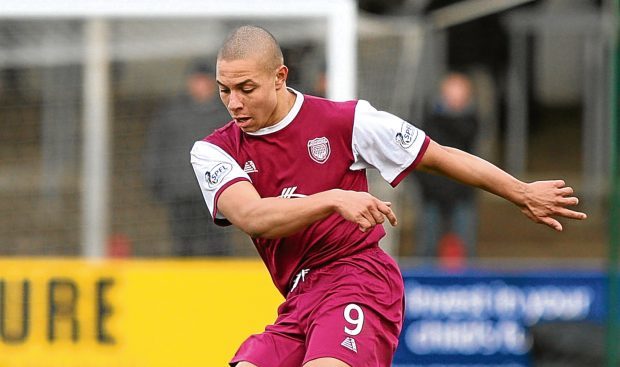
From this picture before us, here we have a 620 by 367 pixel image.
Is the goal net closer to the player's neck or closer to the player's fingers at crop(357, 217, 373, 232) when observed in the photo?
the player's neck

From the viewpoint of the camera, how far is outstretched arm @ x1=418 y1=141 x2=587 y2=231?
17.9ft

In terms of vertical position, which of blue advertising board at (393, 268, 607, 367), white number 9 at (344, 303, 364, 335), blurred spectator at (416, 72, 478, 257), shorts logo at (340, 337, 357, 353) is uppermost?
blurred spectator at (416, 72, 478, 257)

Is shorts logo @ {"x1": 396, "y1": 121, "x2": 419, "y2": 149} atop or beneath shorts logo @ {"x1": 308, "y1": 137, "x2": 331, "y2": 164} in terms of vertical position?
atop

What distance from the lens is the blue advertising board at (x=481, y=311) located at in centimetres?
1116

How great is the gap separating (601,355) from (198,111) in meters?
3.87

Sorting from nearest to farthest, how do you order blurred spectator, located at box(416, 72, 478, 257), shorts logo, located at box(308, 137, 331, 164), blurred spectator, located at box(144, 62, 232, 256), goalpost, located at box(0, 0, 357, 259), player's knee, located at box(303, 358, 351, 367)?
1. player's knee, located at box(303, 358, 351, 367)
2. shorts logo, located at box(308, 137, 331, 164)
3. goalpost, located at box(0, 0, 357, 259)
4. blurred spectator, located at box(144, 62, 232, 256)
5. blurred spectator, located at box(416, 72, 478, 257)

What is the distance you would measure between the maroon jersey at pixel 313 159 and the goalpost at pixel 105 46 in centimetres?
454

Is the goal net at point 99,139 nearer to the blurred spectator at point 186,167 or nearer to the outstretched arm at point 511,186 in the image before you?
the blurred spectator at point 186,167

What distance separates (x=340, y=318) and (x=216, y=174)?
0.77 meters

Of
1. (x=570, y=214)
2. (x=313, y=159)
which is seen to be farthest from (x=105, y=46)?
(x=570, y=214)

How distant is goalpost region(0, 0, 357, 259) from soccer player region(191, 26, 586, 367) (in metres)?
4.55

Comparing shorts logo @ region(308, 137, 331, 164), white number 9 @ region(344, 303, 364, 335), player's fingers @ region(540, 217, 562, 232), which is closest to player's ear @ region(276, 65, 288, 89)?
shorts logo @ region(308, 137, 331, 164)

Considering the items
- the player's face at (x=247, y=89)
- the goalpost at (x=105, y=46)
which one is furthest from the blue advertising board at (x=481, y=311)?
the player's face at (x=247, y=89)

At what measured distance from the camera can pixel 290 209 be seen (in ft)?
16.7
